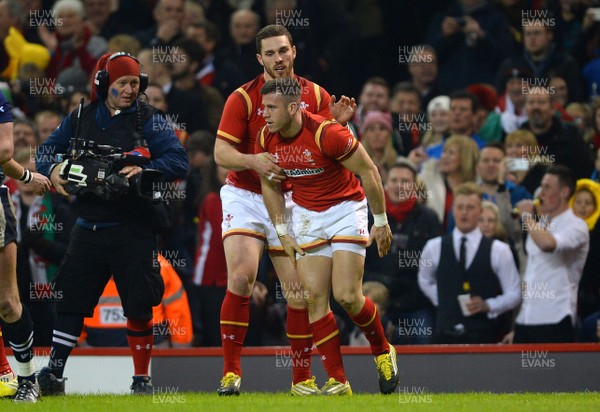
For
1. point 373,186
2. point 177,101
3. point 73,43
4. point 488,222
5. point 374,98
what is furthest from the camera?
point 73,43

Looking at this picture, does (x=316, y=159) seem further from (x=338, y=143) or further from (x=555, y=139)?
(x=555, y=139)

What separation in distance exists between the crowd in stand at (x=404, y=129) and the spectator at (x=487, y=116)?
0.03 meters

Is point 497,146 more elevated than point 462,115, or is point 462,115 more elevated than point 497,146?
point 462,115

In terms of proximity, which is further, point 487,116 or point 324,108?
point 487,116

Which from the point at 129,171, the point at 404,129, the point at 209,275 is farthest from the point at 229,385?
the point at 404,129

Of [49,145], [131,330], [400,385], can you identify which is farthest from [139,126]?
[400,385]

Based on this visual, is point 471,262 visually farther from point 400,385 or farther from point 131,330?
point 131,330

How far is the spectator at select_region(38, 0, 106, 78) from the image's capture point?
15.2 m

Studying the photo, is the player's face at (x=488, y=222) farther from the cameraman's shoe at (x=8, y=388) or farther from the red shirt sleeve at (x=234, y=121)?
the cameraman's shoe at (x=8, y=388)

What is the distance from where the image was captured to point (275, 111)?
8695 mm

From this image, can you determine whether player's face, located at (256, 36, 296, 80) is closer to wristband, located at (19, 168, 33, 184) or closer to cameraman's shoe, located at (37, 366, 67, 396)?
wristband, located at (19, 168, 33, 184)

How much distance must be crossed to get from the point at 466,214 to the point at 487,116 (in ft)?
7.64

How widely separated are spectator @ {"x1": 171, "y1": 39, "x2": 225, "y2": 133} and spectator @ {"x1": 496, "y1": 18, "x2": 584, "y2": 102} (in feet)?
11.2

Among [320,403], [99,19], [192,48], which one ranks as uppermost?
[99,19]
